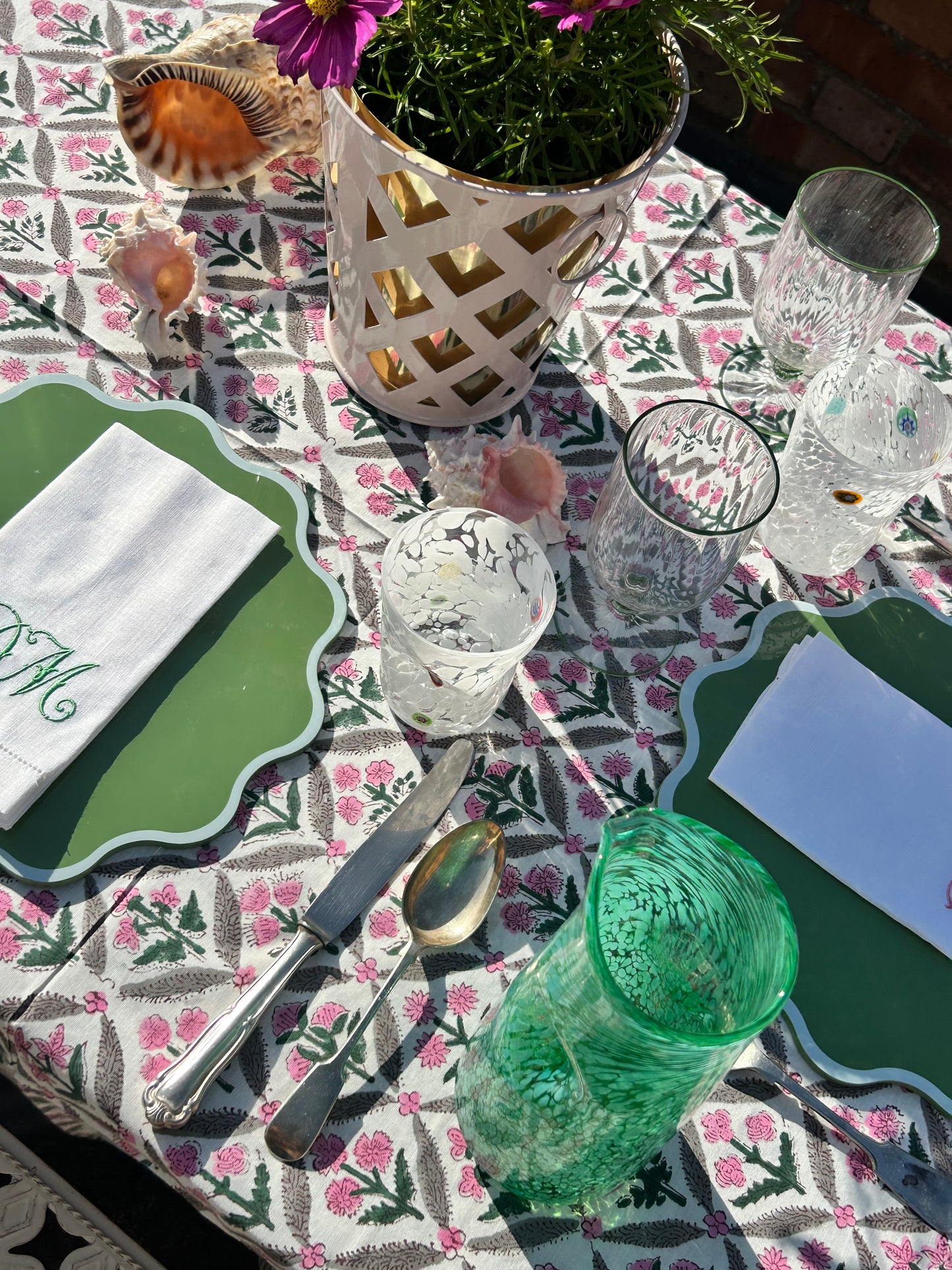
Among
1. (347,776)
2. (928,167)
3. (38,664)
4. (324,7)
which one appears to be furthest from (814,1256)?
(928,167)

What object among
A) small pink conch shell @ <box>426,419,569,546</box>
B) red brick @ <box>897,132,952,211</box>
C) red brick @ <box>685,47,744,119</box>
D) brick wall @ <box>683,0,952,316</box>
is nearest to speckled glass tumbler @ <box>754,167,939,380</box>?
small pink conch shell @ <box>426,419,569,546</box>

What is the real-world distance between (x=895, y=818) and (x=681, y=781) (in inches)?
7.0

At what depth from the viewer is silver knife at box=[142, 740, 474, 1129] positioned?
61 centimetres

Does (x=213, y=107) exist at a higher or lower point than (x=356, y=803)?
higher

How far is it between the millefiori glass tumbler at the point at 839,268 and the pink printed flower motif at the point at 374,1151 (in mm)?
719

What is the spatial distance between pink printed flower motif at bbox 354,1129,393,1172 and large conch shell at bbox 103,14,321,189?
0.83 metres

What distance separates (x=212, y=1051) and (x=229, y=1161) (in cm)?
6

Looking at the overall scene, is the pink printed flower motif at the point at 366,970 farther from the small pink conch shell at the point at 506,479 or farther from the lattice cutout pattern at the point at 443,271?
the lattice cutout pattern at the point at 443,271

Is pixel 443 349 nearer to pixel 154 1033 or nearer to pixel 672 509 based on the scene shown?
pixel 672 509

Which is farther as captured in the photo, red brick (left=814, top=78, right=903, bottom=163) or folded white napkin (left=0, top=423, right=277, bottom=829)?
red brick (left=814, top=78, right=903, bottom=163)

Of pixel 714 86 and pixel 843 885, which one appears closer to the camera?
pixel 843 885

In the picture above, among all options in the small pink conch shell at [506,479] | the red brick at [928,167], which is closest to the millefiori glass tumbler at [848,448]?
the small pink conch shell at [506,479]

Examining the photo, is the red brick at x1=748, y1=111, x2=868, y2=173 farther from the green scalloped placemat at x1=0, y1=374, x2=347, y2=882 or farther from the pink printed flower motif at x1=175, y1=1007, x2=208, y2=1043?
the pink printed flower motif at x1=175, y1=1007, x2=208, y2=1043

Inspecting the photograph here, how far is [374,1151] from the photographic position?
0.63 metres
